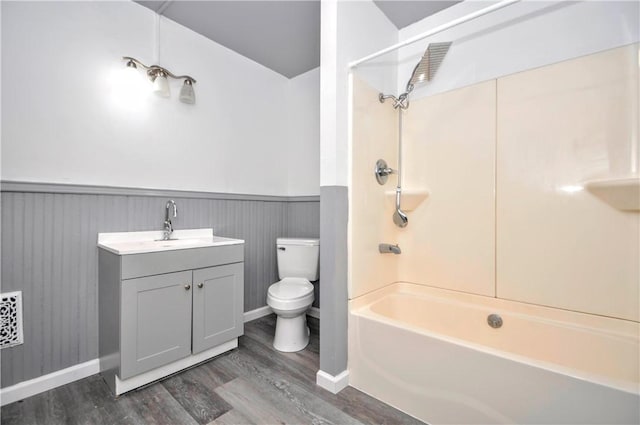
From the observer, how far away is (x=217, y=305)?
1.94m

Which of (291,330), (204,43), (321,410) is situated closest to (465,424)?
(321,410)

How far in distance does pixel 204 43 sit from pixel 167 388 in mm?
2468

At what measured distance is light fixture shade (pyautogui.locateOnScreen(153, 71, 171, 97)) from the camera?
2.03 meters

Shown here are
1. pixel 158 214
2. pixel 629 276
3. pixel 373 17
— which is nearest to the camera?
pixel 629 276

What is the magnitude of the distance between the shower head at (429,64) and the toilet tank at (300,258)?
1389 mm

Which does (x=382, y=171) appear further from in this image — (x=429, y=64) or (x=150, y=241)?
(x=150, y=241)

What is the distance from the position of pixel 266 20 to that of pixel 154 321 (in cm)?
218

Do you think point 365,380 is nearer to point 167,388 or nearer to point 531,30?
point 167,388

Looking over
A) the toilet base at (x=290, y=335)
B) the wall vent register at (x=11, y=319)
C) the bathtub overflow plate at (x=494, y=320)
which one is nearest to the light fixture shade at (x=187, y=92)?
the wall vent register at (x=11, y=319)

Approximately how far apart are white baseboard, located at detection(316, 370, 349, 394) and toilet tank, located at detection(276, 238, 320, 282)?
0.91 metres

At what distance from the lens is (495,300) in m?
1.76

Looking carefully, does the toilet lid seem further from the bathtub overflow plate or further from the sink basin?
the bathtub overflow plate

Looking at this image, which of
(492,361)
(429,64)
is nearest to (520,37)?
(429,64)

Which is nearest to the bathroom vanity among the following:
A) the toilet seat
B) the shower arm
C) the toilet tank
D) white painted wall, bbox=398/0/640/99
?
the toilet seat
